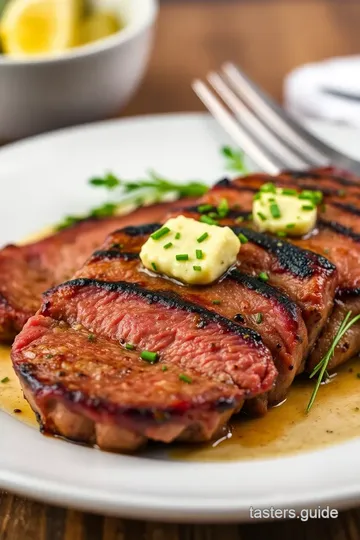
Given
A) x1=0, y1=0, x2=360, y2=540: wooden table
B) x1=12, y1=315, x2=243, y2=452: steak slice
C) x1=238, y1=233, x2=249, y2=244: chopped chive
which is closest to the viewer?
x1=12, y1=315, x2=243, y2=452: steak slice

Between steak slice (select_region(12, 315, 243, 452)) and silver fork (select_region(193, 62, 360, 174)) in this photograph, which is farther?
silver fork (select_region(193, 62, 360, 174))

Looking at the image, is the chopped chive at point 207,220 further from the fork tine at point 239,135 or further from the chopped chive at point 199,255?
the fork tine at point 239,135

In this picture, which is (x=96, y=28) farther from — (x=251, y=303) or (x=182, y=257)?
(x=251, y=303)

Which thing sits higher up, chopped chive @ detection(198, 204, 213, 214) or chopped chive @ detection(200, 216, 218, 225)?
chopped chive @ detection(200, 216, 218, 225)

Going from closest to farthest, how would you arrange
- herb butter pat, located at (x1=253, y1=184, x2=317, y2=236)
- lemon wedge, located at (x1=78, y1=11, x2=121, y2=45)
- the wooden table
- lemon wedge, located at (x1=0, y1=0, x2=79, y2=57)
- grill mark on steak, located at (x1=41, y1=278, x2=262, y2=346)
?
grill mark on steak, located at (x1=41, y1=278, x2=262, y2=346), herb butter pat, located at (x1=253, y1=184, x2=317, y2=236), lemon wedge, located at (x1=0, y1=0, x2=79, y2=57), lemon wedge, located at (x1=78, y1=11, x2=121, y2=45), the wooden table

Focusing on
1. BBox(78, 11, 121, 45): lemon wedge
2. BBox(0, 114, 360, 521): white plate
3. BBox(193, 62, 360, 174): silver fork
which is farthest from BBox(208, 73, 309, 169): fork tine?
BBox(0, 114, 360, 521): white plate

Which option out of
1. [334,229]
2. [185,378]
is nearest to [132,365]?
[185,378]

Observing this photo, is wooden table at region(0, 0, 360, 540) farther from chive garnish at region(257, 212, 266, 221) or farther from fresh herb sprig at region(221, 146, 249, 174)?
chive garnish at region(257, 212, 266, 221)

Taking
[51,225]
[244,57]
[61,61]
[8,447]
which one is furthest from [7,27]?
[8,447]
